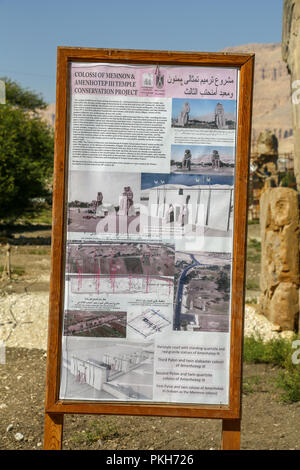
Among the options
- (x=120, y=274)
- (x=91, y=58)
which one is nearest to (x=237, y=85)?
(x=91, y=58)

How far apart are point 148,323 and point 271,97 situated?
565 ft

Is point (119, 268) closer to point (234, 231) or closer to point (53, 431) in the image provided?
point (234, 231)

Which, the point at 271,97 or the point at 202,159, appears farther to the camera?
the point at 271,97

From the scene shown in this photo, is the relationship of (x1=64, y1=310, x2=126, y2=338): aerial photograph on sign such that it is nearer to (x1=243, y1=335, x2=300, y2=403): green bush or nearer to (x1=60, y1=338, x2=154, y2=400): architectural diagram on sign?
(x1=60, y1=338, x2=154, y2=400): architectural diagram on sign

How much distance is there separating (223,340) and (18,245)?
1483 centimetres

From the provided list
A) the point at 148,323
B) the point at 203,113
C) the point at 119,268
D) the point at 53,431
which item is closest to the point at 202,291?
the point at 148,323

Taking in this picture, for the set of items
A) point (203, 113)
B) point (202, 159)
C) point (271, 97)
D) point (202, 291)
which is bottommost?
point (202, 291)

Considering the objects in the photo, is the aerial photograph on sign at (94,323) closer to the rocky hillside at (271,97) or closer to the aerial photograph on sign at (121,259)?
the aerial photograph on sign at (121,259)

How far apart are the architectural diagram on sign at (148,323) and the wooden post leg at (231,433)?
598 millimetres

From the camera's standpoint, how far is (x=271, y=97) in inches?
6540

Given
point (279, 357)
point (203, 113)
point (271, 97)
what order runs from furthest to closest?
1. point (271, 97)
2. point (279, 357)
3. point (203, 113)

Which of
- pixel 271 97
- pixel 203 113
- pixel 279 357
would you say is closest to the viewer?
pixel 203 113

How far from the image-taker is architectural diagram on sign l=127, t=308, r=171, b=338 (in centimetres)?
284

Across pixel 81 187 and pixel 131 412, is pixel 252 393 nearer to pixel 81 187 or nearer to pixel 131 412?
pixel 131 412
